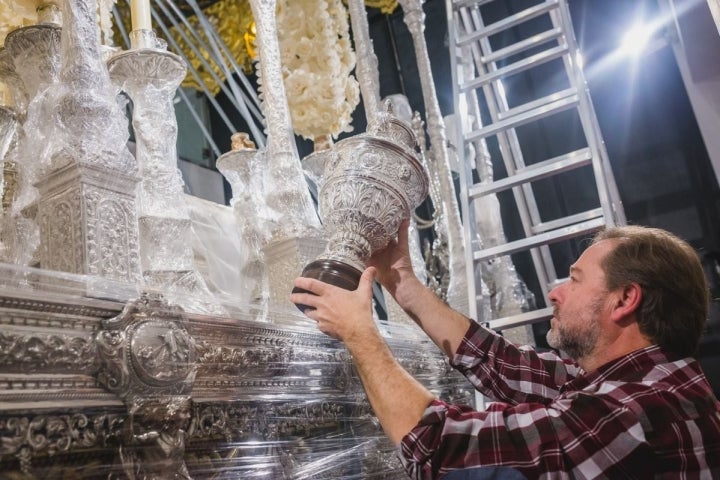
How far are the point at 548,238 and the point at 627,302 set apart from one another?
945 millimetres

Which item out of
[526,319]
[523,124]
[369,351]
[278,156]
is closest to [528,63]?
[523,124]

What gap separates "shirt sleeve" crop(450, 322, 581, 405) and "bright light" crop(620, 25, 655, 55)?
3.36m

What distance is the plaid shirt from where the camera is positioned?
959mm

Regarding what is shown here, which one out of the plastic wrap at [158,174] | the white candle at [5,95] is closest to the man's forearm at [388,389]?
the plastic wrap at [158,174]

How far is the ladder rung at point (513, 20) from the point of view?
2.57 metres

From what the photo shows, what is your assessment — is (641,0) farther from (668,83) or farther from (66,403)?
(66,403)

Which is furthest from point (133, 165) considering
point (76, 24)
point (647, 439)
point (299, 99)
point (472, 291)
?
point (472, 291)

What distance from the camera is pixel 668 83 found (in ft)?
13.7

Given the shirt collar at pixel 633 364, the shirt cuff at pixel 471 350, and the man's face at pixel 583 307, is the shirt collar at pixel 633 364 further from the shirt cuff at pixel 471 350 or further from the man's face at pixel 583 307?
the shirt cuff at pixel 471 350

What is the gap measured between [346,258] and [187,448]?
0.38 metres

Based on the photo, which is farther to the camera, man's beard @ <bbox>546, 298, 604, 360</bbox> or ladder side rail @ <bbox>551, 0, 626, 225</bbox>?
ladder side rail @ <bbox>551, 0, 626, 225</bbox>

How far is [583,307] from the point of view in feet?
4.01

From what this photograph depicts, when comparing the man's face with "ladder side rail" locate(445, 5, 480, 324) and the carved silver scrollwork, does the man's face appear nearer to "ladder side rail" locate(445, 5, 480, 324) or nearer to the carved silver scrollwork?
the carved silver scrollwork

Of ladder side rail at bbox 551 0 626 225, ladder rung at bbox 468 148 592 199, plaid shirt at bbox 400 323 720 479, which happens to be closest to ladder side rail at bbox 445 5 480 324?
ladder rung at bbox 468 148 592 199
